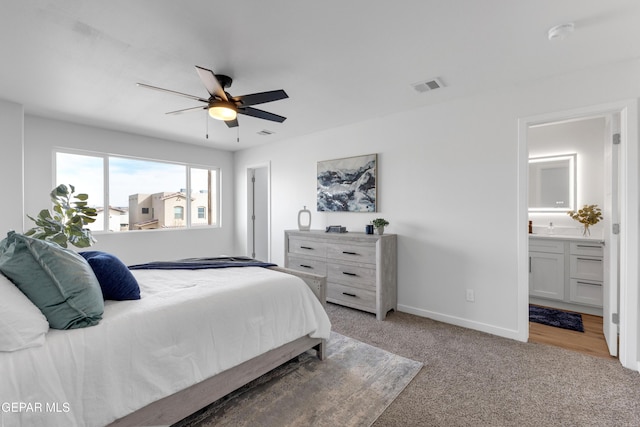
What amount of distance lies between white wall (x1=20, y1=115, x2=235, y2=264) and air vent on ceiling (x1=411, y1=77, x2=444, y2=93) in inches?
164

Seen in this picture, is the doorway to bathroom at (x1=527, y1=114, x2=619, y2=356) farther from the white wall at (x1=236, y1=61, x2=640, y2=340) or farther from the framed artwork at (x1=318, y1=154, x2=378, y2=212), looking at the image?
the framed artwork at (x1=318, y1=154, x2=378, y2=212)

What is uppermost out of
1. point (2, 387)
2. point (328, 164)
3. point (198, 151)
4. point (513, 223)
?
point (198, 151)

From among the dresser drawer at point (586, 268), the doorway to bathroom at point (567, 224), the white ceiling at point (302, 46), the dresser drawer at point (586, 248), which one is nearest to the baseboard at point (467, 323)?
the doorway to bathroom at point (567, 224)

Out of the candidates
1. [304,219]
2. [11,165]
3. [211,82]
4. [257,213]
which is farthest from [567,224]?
[11,165]

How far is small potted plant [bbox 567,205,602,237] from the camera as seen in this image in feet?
11.8

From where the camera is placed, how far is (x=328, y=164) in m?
4.33

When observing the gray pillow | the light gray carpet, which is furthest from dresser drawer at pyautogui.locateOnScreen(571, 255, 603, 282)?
the gray pillow

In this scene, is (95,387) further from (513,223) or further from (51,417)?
(513,223)

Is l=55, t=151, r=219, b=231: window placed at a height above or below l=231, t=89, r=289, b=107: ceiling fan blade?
below

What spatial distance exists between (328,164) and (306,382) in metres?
3.00

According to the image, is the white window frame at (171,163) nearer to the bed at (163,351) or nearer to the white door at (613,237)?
the bed at (163,351)

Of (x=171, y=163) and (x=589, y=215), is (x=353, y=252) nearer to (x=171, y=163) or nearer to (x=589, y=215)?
(x=589, y=215)

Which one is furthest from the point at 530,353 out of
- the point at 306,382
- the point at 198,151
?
the point at 198,151

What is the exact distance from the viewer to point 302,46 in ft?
7.06
